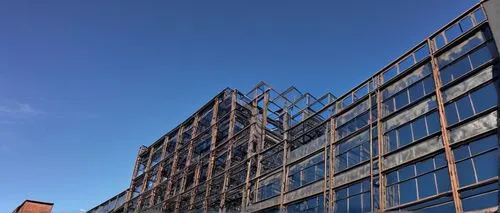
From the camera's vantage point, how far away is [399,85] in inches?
985

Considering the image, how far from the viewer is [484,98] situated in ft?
64.7

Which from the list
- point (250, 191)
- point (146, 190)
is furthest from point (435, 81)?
point (146, 190)

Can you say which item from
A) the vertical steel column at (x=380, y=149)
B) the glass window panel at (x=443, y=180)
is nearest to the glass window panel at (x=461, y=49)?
the vertical steel column at (x=380, y=149)

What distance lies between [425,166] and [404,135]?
2.53 metres

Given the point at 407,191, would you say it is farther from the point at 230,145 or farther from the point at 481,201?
the point at 230,145

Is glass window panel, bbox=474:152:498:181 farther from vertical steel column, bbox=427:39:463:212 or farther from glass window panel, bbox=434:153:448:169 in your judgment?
glass window panel, bbox=434:153:448:169

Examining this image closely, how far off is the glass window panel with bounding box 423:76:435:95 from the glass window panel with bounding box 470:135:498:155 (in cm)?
434

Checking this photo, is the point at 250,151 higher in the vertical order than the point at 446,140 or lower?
higher

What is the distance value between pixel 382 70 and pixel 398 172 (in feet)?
24.7

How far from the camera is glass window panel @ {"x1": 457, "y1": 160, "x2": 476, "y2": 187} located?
18.5 m

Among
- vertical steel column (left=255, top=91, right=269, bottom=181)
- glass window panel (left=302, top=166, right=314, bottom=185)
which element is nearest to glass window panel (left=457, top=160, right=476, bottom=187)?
glass window panel (left=302, top=166, right=314, bottom=185)

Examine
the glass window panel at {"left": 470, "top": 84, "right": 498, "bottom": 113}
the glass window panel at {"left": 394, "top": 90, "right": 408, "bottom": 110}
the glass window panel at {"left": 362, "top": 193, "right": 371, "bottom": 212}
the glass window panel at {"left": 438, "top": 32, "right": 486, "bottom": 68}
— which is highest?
the glass window panel at {"left": 438, "top": 32, "right": 486, "bottom": 68}

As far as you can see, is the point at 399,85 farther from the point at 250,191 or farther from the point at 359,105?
the point at 250,191

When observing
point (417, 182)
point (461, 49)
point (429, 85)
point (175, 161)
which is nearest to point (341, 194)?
point (417, 182)
